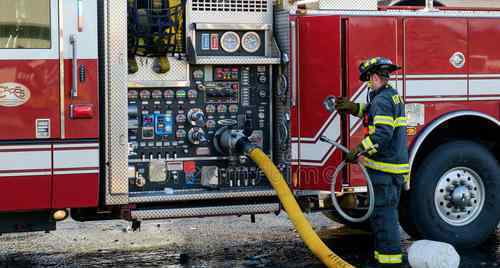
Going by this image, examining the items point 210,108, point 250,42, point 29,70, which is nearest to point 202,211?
point 210,108

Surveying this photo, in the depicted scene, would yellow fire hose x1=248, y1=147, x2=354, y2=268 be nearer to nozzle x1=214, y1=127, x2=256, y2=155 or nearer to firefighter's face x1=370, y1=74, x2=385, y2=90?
nozzle x1=214, y1=127, x2=256, y2=155

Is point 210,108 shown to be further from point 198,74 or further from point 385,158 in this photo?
point 385,158

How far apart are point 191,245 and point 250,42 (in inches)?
82.4

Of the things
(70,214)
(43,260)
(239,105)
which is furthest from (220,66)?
(43,260)

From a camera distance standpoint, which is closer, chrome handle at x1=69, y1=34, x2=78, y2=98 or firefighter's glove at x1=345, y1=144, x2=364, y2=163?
chrome handle at x1=69, y1=34, x2=78, y2=98

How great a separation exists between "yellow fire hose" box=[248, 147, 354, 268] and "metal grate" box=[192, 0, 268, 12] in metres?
1.20

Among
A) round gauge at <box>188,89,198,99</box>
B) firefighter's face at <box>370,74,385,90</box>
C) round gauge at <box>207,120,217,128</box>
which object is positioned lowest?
round gauge at <box>207,120,217,128</box>

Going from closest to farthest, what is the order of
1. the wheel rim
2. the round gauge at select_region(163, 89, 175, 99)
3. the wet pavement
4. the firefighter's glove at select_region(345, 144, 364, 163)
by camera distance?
the firefighter's glove at select_region(345, 144, 364, 163) → the round gauge at select_region(163, 89, 175, 99) → the wet pavement → the wheel rim

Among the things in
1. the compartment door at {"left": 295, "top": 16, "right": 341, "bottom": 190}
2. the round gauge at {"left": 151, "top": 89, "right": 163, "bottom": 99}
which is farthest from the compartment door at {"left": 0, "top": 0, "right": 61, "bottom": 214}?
the compartment door at {"left": 295, "top": 16, "right": 341, "bottom": 190}

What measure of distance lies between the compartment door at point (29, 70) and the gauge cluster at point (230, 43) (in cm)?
129

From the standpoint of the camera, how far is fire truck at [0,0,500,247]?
22.1 feet

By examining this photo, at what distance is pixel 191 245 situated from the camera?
8562 mm

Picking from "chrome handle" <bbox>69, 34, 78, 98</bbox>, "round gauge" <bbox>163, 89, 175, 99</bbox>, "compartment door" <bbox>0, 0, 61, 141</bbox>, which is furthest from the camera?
"round gauge" <bbox>163, 89, 175, 99</bbox>

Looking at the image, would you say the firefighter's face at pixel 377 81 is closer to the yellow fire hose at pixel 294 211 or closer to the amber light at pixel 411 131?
the amber light at pixel 411 131
